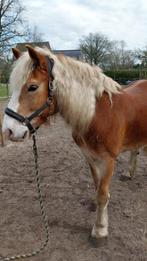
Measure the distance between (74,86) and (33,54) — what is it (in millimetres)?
471

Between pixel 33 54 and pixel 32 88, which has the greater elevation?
pixel 33 54

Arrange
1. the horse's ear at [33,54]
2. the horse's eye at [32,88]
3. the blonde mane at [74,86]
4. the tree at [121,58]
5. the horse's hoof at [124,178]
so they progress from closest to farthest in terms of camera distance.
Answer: the horse's ear at [33,54] < the horse's eye at [32,88] < the blonde mane at [74,86] < the horse's hoof at [124,178] < the tree at [121,58]

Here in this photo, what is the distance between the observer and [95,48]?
48062 mm

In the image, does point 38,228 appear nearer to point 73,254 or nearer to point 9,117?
point 73,254

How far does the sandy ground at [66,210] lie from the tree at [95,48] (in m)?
40.8

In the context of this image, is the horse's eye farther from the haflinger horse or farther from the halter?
the halter

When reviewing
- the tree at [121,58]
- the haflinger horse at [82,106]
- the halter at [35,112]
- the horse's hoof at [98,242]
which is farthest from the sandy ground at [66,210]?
the tree at [121,58]

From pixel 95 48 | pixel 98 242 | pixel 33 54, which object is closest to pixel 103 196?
pixel 98 242

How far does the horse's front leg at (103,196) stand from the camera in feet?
10.3

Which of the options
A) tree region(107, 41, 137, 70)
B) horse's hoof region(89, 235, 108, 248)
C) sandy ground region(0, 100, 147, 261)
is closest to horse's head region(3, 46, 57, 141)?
sandy ground region(0, 100, 147, 261)

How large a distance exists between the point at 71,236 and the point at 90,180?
1498 mm

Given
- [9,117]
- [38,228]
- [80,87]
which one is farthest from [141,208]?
[9,117]

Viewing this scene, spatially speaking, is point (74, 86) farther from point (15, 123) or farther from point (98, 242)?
point (98, 242)

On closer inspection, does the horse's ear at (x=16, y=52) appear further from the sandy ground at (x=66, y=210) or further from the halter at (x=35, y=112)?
the sandy ground at (x=66, y=210)
